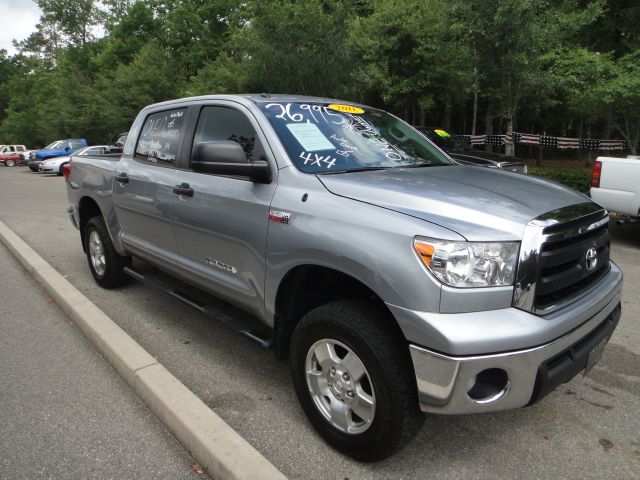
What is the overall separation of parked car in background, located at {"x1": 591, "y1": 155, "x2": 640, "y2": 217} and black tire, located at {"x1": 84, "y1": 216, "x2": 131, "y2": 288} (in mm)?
6278

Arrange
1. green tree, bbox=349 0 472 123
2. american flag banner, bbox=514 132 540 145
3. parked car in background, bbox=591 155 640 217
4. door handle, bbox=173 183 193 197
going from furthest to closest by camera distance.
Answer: american flag banner, bbox=514 132 540 145 → green tree, bbox=349 0 472 123 → parked car in background, bbox=591 155 640 217 → door handle, bbox=173 183 193 197

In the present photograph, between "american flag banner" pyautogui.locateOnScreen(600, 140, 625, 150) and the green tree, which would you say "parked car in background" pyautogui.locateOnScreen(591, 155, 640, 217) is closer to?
the green tree

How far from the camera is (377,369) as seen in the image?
7.28ft

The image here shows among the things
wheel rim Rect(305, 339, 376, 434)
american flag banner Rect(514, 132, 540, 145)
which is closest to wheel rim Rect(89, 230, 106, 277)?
wheel rim Rect(305, 339, 376, 434)

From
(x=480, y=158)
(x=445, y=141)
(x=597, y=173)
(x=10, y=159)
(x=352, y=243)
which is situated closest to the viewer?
(x=352, y=243)

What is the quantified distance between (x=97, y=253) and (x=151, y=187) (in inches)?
68.0

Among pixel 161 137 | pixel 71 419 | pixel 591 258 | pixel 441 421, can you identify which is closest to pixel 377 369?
pixel 441 421

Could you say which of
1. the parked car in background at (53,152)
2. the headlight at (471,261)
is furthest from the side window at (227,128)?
the parked car in background at (53,152)

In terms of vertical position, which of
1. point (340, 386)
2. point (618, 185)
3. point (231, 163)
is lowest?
point (340, 386)

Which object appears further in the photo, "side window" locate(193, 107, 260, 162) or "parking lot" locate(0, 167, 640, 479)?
"side window" locate(193, 107, 260, 162)

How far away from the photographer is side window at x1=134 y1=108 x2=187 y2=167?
3891mm

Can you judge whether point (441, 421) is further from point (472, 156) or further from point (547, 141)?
point (547, 141)

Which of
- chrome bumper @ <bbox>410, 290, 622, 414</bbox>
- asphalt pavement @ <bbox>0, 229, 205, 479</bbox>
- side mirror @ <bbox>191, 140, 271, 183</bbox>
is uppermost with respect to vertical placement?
side mirror @ <bbox>191, 140, 271, 183</bbox>

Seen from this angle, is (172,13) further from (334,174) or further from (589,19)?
(334,174)
